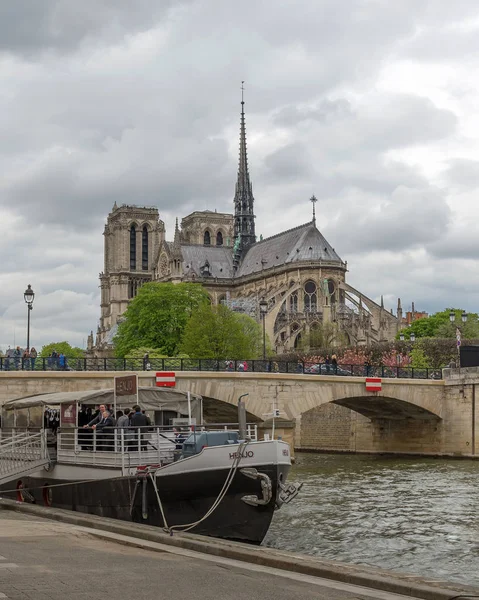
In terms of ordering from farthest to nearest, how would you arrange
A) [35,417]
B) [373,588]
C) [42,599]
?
[35,417]
[373,588]
[42,599]

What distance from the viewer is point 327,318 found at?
117000 mm

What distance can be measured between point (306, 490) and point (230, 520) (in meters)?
14.9

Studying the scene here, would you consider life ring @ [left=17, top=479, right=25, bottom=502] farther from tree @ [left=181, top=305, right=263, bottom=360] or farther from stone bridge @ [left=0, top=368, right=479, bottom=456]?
tree @ [left=181, top=305, right=263, bottom=360]

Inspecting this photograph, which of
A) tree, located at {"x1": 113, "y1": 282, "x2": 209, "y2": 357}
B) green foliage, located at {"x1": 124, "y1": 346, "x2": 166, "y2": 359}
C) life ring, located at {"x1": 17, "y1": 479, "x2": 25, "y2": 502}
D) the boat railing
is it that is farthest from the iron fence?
tree, located at {"x1": 113, "y1": 282, "x2": 209, "y2": 357}

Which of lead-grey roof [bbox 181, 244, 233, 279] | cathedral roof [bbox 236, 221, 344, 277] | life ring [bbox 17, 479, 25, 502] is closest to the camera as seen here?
life ring [bbox 17, 479, 25, 502]

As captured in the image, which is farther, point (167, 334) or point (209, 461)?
point (167, 334)

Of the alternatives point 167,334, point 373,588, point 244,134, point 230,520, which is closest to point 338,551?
point 230,520

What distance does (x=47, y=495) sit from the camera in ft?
86.5

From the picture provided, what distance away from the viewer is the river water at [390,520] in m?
21.3

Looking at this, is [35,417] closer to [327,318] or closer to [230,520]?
[230,520]

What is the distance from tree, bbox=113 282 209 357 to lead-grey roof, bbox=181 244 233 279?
55.1m

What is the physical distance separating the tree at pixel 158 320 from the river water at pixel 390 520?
49.1 meters

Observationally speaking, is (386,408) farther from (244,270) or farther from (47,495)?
(244,270)

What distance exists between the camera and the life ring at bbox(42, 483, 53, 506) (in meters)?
26.1
